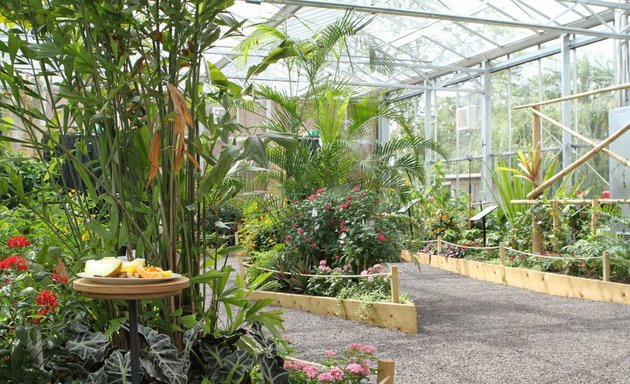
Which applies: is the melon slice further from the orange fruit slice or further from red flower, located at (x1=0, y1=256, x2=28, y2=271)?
red flower, located at (x1=0, y1=256, x2=28, y2=271)

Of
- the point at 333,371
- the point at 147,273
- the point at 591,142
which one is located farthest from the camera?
the point at 591,142

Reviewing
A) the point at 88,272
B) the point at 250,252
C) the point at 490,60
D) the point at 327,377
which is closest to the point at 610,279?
the point at 250,252

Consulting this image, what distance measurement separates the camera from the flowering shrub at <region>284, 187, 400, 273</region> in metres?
6.50

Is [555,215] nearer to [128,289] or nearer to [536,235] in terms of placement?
[536,235]

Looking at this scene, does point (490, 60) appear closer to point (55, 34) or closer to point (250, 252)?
point (250, 252)

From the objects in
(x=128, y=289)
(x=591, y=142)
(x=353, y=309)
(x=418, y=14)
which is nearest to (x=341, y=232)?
(x=353, y=309)

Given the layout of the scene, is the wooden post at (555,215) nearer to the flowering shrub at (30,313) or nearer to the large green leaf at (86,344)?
the flowering shrub at (30,313)

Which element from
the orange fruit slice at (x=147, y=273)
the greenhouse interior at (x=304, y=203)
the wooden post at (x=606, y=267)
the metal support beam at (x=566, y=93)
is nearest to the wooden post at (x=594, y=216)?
the greenhouse interior at (x=304, y=203)

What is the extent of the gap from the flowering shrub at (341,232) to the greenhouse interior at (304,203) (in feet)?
0.09

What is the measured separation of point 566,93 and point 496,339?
782 cm

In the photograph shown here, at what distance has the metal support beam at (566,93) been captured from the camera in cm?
1139

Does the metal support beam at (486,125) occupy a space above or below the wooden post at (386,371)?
above

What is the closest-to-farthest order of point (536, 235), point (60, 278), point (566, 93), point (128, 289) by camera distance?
point (128, 289)
point (60, 278)
point (536, 235)
point (566, 93)

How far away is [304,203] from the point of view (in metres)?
7.22
